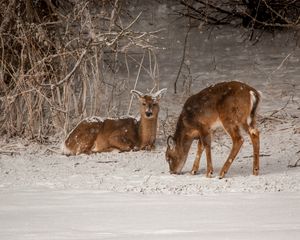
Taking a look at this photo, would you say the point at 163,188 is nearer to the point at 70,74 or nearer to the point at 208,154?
the point at 208,154

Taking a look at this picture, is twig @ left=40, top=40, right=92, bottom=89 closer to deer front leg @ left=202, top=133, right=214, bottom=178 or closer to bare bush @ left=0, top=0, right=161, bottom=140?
bare bush @ left=0, top=0, right=161, bottom=140

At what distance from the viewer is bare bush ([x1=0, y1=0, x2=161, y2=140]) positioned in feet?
48.0

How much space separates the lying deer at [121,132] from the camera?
14.1 m

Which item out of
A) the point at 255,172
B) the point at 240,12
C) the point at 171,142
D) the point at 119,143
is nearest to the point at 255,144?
the point at 255,172

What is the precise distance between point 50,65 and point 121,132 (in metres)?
1.60

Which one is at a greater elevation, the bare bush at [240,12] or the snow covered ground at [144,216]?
the bare bush at [240,12]

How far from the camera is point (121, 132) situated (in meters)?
14.3

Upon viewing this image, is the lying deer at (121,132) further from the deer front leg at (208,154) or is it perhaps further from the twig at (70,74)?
the deer front leg at (208,154)

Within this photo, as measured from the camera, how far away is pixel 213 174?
1172 centimetres

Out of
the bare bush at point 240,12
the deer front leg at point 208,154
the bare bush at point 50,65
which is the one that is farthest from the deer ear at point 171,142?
the bare bush at point 240,12

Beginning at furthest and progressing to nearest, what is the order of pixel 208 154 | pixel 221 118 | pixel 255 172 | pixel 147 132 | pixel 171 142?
pixel 147 132 → pixel 171 142 → pixel 208 154 → pixel 221 118 → pixel 255 172

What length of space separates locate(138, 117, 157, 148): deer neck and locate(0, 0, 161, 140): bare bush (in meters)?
0.89

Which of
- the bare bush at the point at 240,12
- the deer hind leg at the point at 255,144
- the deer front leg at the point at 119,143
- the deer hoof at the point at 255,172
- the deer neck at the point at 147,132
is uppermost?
the bare bush at the point at 240,12

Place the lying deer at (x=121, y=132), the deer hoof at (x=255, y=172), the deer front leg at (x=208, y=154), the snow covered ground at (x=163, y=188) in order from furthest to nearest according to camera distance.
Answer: the lying deer at (x=121, y=132), the deer front leg at (x=208, y=154), the deer hoof at (x=255, y=172), the snow covered ground at (x=163, y=188)
